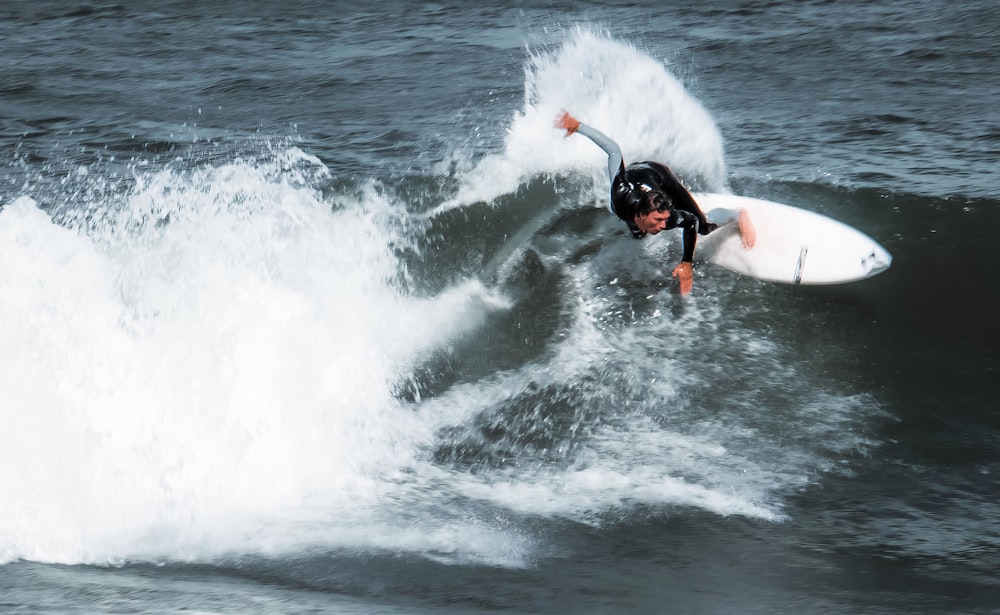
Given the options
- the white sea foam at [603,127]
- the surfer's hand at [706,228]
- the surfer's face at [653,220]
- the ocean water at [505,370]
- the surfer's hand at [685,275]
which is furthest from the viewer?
the white sea foam at [603,127]

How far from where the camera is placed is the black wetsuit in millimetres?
7445

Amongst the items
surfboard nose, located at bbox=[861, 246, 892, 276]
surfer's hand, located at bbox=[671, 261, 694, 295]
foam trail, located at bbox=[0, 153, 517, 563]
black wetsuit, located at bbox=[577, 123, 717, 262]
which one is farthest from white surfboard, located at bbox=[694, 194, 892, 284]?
foam trail, located at bbox=[0, 153, 517, 563]

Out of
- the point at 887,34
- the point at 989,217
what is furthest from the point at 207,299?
the point at 887,34

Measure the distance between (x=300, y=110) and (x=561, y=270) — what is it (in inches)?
271

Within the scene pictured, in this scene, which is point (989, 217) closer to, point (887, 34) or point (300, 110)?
point (887, 34)

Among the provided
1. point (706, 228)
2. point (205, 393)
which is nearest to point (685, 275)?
point (706, 228)

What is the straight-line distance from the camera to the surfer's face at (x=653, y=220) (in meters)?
7.28

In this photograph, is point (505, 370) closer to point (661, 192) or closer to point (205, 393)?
point (661, 192)

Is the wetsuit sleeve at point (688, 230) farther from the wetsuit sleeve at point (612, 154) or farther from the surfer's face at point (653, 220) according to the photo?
the wetsuit sleeve at point (612, 154)

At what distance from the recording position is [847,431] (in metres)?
6.38

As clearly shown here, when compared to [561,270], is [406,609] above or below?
below

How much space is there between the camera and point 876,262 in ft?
25.8

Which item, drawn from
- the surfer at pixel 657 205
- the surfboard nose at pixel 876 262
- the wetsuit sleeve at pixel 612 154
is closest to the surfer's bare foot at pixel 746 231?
the surfer at pixel 657 205

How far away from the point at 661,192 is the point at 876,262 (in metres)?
1.96
